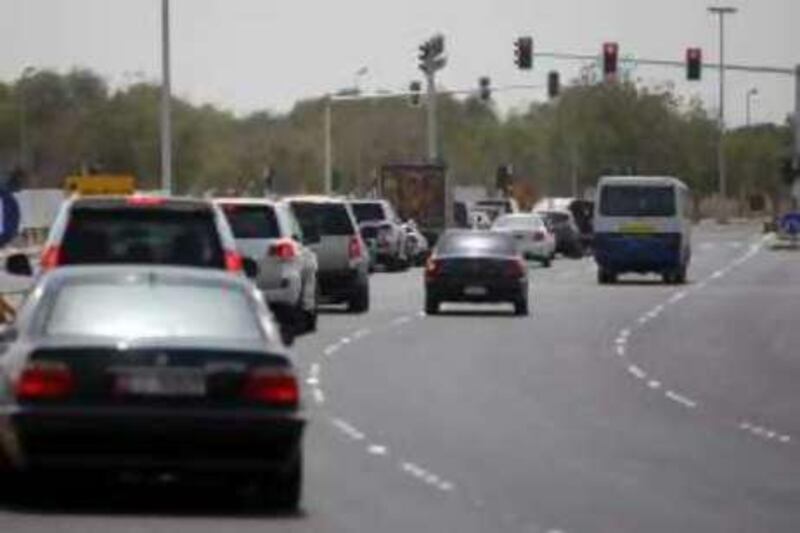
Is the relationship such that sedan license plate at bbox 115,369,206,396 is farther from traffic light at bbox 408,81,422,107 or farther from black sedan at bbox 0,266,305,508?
traffic light at bbox 408,81,422,107

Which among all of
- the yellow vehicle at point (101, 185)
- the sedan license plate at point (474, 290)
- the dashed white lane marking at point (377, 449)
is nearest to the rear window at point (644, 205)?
the sedan license plate at point (474, 290)

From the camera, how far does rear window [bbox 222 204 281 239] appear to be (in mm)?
38062

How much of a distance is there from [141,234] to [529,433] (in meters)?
4.68

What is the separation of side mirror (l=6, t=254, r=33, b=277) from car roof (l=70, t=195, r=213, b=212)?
3.40 metres

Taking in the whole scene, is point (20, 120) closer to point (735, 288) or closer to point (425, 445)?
point (735, 288)

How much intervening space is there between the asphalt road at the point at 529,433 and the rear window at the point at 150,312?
1116mm

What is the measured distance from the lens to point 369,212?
70062 millimetres

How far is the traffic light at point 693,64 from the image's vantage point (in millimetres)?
81312

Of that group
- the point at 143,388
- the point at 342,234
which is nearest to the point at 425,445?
the point at 143,388

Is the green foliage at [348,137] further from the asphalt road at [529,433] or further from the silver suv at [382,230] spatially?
the asphalt road at [529,433]

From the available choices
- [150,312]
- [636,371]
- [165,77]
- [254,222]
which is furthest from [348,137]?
[150,312]

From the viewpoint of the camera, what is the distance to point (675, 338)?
4200 centimetres

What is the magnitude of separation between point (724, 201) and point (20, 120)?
7432 cm

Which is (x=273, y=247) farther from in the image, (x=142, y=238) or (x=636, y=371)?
(x=142, y=238)
